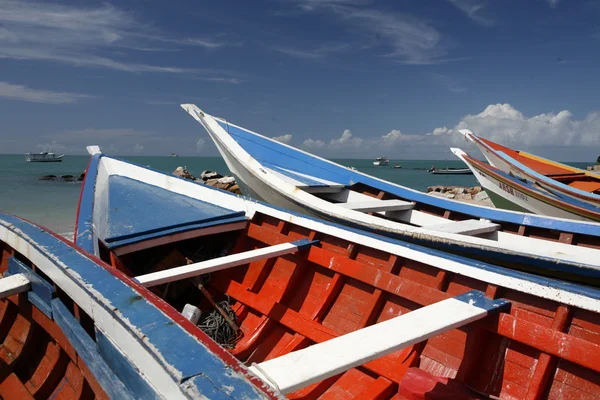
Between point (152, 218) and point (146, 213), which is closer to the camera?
point (152, 218)

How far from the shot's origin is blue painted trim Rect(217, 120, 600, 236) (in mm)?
4875

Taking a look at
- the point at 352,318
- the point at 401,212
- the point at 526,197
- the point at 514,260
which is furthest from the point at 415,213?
the point at 526,197

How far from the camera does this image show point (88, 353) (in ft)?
6.11

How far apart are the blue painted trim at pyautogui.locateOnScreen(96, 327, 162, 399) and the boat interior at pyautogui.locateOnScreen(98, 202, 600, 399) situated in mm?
418

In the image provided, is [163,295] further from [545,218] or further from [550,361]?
[545,218]

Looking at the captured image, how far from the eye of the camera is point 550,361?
239cm

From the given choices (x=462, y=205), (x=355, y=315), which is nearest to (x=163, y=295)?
(x=355, y=315)

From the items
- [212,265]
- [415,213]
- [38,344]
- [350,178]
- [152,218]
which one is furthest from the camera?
[350,178]

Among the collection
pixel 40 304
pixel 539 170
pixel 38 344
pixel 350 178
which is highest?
pixel 539 170

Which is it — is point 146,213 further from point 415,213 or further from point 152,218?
point 415,213

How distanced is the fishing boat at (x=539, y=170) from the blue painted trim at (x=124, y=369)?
358 inches

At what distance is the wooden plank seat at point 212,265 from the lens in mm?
3045

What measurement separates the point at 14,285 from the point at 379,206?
15.2 feet

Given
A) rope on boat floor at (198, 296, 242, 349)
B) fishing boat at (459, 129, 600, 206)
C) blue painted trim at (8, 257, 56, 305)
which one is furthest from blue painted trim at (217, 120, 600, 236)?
blue painted trim at (8, 257, 56, 305)
